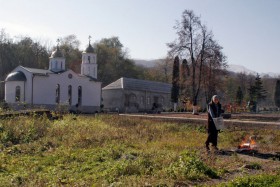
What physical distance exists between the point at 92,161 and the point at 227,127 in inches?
399

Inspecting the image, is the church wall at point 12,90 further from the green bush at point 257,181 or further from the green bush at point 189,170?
the green bush at point 257,181

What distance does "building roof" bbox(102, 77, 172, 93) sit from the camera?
55.2 meters

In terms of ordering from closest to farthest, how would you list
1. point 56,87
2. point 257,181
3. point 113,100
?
point 257,181
point 56,87
point 113,100

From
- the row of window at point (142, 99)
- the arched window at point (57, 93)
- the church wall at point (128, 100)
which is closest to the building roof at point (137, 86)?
the church wall at point (128, 100)

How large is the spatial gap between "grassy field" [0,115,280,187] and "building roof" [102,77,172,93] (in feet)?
123

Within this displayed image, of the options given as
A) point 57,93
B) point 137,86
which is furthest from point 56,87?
point 137,86

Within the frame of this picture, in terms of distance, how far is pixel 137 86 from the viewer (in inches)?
2240

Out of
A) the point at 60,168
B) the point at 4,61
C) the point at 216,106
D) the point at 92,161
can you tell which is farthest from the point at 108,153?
the point at 4,61

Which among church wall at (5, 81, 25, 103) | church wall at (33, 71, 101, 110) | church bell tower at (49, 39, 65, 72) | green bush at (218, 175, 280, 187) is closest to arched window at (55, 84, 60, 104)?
church wall at (33, 71, 101, 110)

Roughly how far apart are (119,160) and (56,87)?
4034 cm

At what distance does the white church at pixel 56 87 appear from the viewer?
47.2 m

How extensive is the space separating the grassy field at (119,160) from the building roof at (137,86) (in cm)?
3760

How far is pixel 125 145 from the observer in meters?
13.1

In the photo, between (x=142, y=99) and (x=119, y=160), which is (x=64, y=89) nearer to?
(x=142, y=99)
